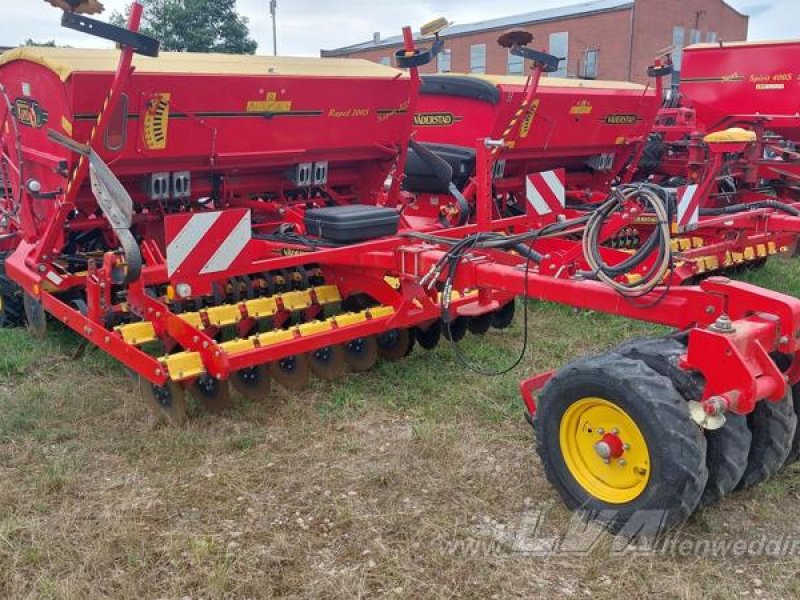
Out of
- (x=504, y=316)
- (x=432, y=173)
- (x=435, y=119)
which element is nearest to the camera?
(x=504, y=316)

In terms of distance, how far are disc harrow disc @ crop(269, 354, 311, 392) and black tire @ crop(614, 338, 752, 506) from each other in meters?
2.02

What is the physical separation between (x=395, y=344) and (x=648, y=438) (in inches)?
90.8

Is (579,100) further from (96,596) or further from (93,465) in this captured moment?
(96,596)

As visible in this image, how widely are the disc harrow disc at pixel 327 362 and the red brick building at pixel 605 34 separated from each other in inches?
1153

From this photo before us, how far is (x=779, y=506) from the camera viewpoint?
313 cm

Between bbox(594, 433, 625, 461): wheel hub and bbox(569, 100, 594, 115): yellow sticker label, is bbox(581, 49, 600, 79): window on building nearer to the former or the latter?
bbox(569, 100, 594, 115): yellow sticker label

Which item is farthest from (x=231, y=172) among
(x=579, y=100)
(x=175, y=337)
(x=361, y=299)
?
(x=579, y=100)

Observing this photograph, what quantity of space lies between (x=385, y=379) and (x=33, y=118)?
2.42 meters

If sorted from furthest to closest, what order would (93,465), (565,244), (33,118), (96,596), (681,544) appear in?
(565,244) < (33,118) < (93,465) < (681,544) < (96,596)

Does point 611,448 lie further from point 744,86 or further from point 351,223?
point 744,86

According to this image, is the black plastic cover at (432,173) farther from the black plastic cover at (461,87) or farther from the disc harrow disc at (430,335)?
the disc harrow disc at (430,335)

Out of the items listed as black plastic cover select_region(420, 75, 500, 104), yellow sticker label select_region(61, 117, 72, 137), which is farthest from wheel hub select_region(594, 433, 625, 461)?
black plastic cover select_region(420, 75, 500, 104)

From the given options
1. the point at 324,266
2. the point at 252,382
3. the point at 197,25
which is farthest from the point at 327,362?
the point at 197,25

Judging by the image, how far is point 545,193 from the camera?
16.6ft
